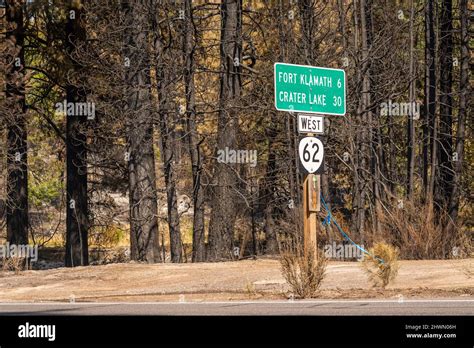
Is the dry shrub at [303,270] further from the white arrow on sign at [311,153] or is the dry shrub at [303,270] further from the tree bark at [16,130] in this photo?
the tree bark at [16,130]

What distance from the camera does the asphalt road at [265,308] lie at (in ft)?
43.3

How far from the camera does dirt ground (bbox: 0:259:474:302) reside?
17344 millimetres

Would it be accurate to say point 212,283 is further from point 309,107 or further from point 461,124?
point 461,124

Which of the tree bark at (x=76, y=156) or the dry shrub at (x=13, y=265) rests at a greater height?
the tree bark at (x=76, y=156)

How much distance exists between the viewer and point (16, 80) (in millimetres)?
29484

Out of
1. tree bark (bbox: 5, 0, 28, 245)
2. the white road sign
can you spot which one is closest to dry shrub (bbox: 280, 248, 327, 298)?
the white road sign

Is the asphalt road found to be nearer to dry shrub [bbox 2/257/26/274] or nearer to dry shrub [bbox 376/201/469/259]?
dry shrub [bbox 2/257/26/274]

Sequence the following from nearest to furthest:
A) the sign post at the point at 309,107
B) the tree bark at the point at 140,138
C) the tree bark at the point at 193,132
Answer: the sign post at the point at 309,107 < the tree bark at the point at 193,132 < the tree bark at the point at 140,138

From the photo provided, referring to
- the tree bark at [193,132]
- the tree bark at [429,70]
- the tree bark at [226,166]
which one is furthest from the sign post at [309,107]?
the tree bark at [429,70]

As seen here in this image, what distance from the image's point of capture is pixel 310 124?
16.8 metres

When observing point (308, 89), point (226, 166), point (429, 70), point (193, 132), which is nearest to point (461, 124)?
point (429, 70)

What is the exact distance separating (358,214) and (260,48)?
1061 cm

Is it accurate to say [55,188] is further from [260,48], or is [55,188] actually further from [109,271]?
[109,271]
